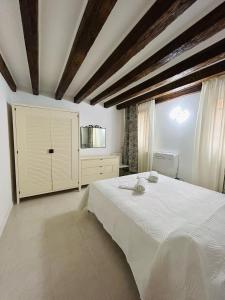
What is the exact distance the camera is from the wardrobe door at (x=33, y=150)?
271 cm

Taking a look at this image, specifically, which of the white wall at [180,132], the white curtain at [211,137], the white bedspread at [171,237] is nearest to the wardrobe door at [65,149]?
the white bedspread at [171,237]

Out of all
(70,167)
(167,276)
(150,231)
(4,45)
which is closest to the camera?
(167,276)

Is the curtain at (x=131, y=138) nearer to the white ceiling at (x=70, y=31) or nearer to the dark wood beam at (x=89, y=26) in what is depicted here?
the white ceiling at (x=70, y=31)

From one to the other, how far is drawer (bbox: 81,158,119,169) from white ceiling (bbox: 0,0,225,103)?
2.01 m

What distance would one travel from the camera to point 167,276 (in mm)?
938

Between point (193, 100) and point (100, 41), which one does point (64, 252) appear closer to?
point (100, 41)

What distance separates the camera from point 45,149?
116 inches

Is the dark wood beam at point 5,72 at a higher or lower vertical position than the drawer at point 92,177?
higher

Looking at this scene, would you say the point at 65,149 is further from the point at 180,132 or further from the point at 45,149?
the point at 180,132

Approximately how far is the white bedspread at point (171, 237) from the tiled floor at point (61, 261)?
0.26 m

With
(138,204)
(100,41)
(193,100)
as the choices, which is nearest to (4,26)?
(100,41)

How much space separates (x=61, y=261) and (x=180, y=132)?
9.76 ft

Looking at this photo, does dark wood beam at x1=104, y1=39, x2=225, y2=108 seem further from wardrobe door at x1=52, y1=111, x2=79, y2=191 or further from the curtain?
wardrobe door at x1=52, y1=111, x2=79, y2=191

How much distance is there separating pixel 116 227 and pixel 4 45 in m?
2.41
